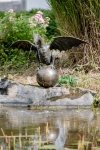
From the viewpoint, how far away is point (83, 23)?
10.2m

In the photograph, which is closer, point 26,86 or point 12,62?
point 26,86

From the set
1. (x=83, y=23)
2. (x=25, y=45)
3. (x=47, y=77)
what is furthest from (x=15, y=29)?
(x=47, y=77)

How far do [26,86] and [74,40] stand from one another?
3.33 ft

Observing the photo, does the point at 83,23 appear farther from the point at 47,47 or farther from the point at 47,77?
the point at 47,77

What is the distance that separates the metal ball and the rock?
78 mm

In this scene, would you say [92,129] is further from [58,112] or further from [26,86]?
[26,86]

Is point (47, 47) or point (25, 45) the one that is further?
point (25, 45)

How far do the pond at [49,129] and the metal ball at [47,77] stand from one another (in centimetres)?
50

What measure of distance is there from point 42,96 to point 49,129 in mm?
1879

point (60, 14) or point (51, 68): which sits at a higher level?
point (60, 14)

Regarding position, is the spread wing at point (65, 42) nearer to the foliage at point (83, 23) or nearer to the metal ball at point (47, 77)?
the metal ball at point (47, 77)

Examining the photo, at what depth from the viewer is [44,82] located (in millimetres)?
8266

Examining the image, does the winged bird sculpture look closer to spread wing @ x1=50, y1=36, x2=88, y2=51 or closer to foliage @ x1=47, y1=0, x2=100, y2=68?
spread wing @ x1=50, y1=36, x2=88, y2=51

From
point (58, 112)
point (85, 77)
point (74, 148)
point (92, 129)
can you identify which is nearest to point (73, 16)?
point (85, 77)
